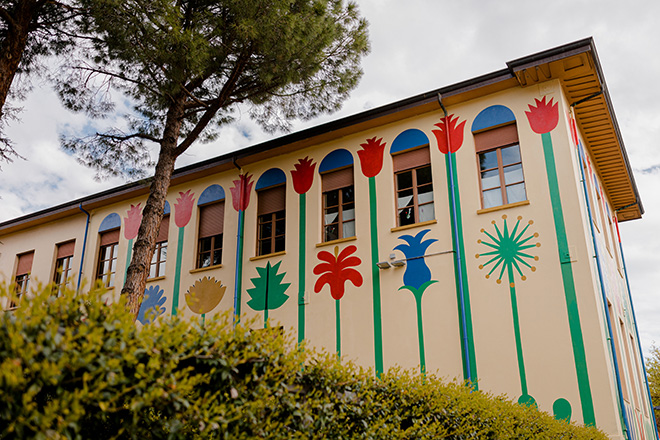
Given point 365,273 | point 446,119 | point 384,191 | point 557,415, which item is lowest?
point 557,415

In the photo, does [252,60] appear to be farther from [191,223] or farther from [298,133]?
[191,223]

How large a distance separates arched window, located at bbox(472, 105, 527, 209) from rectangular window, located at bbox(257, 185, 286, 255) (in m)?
4.66

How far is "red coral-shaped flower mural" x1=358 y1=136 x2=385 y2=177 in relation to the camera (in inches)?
481

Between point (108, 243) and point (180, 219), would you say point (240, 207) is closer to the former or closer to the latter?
point (180, 219)

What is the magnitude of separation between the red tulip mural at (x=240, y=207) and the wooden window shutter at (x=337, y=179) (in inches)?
82.4

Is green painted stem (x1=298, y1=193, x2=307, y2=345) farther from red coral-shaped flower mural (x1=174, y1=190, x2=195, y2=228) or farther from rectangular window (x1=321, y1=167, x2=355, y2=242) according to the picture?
red coral-shaped flower mural (x1=174, y1=190, x2=195, y2=228)

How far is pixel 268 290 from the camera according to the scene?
1264 cm

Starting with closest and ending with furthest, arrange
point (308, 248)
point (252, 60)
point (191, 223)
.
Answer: point (252, 60)
point (308, 248)
point (191, 223)

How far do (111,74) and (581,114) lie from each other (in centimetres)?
946

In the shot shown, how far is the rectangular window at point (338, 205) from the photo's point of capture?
12.3 m

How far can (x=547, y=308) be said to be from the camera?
9.55 meters

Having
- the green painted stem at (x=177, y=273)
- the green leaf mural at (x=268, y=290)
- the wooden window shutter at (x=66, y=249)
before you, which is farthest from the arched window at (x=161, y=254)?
the wooden window shutter at (x=66, y=249)

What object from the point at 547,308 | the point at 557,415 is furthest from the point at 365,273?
the point at 557,415

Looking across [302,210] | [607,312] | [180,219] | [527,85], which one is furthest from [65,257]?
[607,312]
